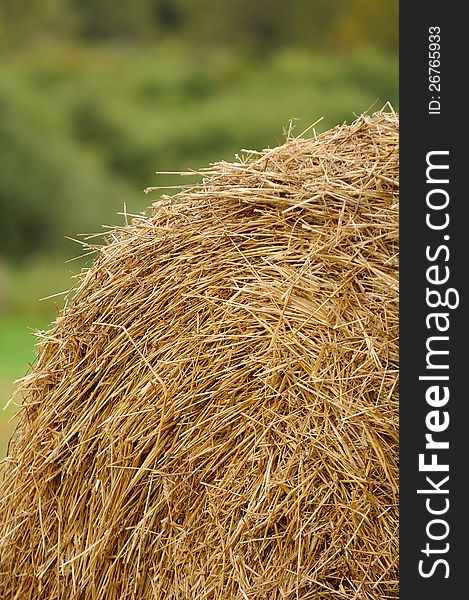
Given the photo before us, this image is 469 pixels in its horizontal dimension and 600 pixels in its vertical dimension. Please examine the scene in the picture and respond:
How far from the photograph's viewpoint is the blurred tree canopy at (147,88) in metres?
13.8

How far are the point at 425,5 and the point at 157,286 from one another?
3.55 feet

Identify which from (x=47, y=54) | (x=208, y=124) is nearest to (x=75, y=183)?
(x=208, y=124)

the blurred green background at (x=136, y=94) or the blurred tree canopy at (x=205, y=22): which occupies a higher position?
the blurred tree canopy at (x=205, y=22)

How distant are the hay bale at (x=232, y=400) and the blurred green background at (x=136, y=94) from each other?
7.97 m

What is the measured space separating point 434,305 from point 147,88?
14.0 m

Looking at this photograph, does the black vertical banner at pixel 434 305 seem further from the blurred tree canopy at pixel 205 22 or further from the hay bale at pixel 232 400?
the blurred tree canopy at pixel 205 22

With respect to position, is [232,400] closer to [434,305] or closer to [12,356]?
[434,305]

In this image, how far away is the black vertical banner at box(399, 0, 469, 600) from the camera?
247 cm

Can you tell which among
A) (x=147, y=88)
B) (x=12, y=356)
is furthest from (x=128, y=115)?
(x=12, y=356)

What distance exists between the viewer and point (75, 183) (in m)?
14.0

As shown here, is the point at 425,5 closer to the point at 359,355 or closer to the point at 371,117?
the point at 371,117

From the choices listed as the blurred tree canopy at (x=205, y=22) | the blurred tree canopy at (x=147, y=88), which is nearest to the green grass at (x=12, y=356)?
the blurred tree canopy at (x=147, y=88)

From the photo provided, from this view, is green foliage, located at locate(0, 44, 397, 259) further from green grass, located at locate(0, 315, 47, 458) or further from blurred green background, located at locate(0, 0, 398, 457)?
green grass, located at locate(0, 315, 47, 458)

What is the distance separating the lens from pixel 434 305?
250 cm
